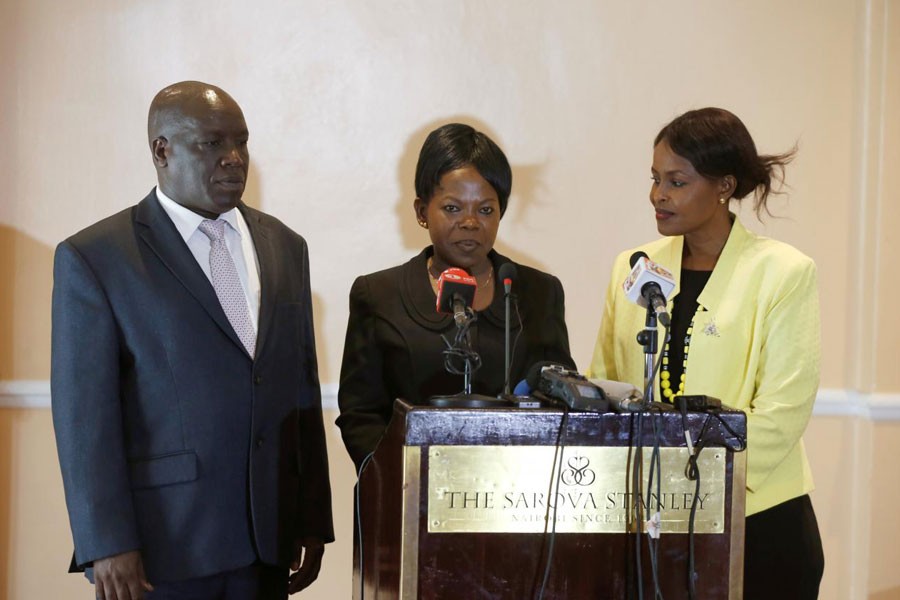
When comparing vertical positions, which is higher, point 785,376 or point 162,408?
point 785,376

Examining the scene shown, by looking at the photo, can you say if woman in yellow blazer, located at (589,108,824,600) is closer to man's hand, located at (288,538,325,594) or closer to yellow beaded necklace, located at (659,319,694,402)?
yellow beaded necklace, located at (659,319,694,402)

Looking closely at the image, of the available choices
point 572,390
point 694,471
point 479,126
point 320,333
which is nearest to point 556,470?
point 572,390

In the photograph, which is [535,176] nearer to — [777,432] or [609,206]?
[609,206]

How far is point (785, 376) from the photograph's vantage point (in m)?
2.71

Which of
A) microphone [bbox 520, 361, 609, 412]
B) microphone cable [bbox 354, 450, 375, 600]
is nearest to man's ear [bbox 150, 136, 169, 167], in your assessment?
microphone cable [bbox 354, 450, 375, 600]

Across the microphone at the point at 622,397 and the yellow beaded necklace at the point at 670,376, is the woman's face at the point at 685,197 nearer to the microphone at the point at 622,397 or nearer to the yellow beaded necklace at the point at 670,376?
the yellow beaded necklace at the point at 670,376

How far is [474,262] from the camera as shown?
9.48ft

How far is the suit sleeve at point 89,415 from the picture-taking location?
7.87 feet

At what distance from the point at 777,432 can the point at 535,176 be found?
1.84m

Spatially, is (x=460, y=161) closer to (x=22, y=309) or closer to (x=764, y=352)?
(x=764, y=352)

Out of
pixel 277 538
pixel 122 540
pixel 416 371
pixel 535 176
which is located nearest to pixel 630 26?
pixel 535 176

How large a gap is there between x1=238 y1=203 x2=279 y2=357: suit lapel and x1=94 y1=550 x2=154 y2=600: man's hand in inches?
22.3

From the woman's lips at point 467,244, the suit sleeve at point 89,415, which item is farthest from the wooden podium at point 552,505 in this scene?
the woman's lips at point 467,244

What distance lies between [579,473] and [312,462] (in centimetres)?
105
